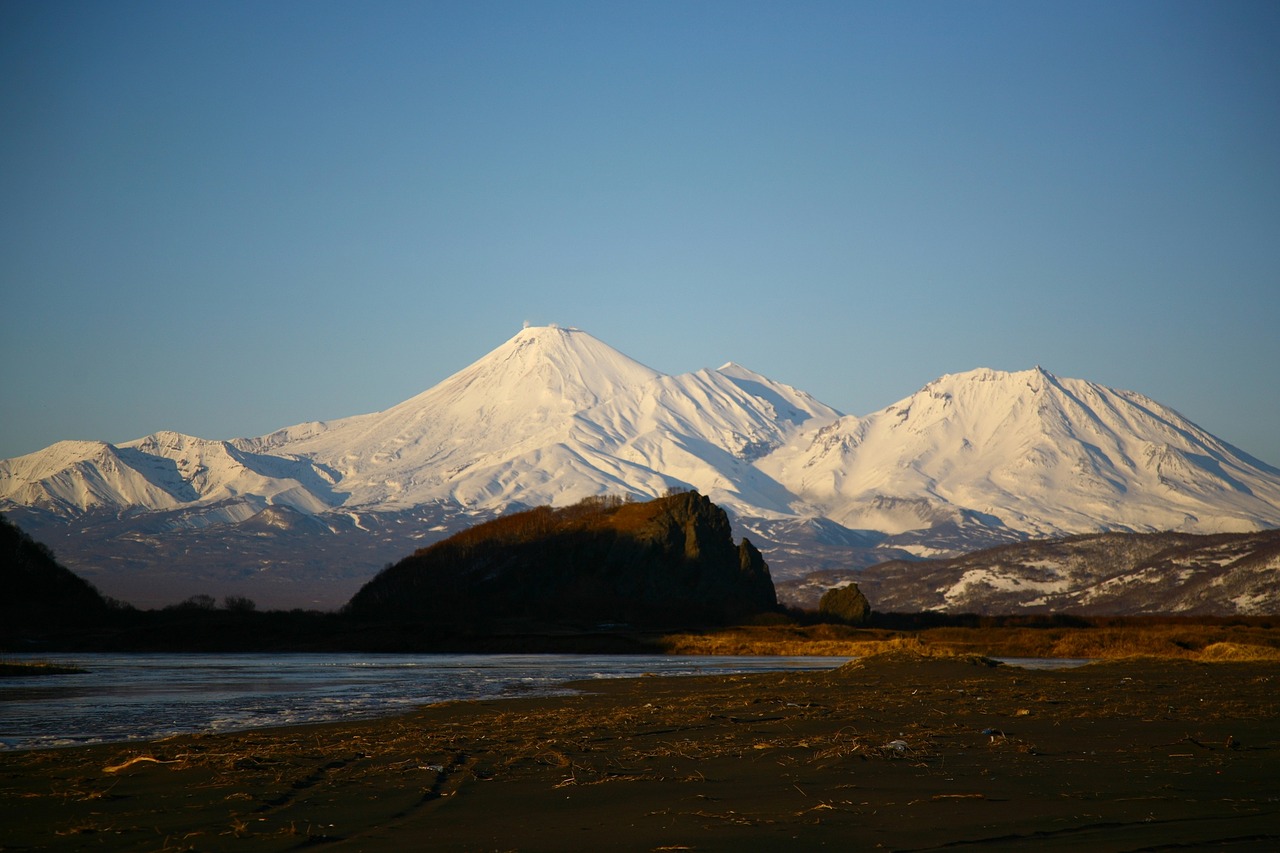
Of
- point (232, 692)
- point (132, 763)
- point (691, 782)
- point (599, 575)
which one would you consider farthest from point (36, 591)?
point (691, 782)

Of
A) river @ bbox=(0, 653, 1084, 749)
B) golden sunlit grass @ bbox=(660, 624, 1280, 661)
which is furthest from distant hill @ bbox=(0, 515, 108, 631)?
golden sunlit grass @ bbox=(660, 624, 1280, 661)

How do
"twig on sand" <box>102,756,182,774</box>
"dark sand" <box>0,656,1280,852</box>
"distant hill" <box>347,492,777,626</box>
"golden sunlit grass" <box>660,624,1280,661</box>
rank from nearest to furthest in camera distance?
"dark sand" <box>0,656,1280,852</box> < "twig on sand" <box>102,756,182,774</box> < "golden sunlit grass" <box>660,624,1280,661</box> < "distant hill" <box>347,492,777,626</box>

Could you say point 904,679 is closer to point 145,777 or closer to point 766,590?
point 145,777

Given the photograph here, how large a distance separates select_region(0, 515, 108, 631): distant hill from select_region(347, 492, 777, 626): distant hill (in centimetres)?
2089

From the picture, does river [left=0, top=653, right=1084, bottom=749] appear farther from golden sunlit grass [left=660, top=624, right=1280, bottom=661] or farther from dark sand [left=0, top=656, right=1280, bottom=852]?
golden sunlit grass [left=660, top=624, right=1280, bottom=661]

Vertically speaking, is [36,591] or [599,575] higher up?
[36,591]

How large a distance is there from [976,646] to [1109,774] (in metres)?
59.6

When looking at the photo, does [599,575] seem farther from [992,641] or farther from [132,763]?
[132,763]

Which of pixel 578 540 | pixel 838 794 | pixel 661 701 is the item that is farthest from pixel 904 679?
pixel 578 540

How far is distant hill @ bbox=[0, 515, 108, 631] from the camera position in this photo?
87.4m

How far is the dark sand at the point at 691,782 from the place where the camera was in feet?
39.8

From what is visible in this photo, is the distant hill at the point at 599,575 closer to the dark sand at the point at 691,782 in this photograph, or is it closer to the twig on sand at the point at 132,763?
the dark sand at the point at 691,782

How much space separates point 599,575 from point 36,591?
4465 centimetres

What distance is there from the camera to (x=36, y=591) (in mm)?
96562
